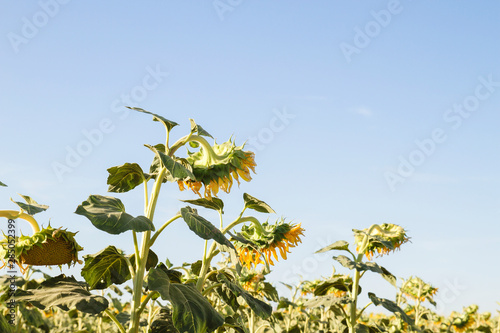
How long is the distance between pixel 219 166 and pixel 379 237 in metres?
2.49

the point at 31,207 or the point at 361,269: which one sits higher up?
the point at 361,269

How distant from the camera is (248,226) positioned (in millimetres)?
3164

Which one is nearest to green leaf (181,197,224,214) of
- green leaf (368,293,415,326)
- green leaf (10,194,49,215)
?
green leaf (10,194,49,215)

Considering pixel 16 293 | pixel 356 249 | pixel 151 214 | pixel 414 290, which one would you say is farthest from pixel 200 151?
pixel 414 290

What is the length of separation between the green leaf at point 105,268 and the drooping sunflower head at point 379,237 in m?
2.34

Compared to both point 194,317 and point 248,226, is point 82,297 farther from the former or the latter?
point 248,226

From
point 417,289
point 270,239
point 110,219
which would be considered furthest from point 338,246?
point 417,289

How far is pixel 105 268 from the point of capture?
2.77 metres

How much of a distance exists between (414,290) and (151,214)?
6.67m

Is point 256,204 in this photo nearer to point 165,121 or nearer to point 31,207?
point 165,121

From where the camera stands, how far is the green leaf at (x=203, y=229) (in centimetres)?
226

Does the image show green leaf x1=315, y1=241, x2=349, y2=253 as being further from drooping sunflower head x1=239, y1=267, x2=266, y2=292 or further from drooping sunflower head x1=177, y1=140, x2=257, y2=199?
drooping sunflower head x1=177, y1=140, x2=257, y2=199

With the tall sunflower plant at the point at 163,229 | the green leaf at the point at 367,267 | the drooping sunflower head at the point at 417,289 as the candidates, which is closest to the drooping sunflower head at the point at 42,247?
the tall sunflower plant at the point at 163,229

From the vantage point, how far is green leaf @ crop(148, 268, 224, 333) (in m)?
2.19
